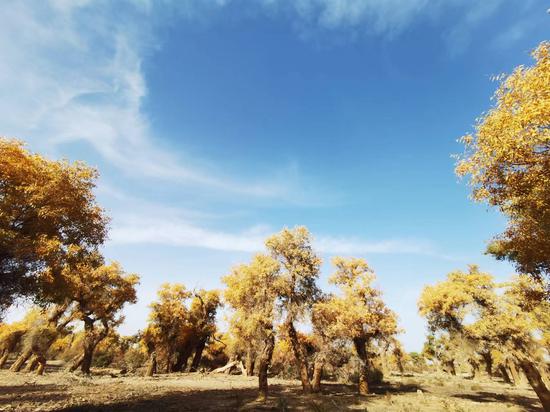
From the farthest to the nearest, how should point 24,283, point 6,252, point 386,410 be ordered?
point 386,410
point 24,283
point 6,252

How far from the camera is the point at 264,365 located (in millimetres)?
18812

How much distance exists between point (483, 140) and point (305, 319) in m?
16.2

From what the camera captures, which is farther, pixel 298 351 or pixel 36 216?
pixel 298 351

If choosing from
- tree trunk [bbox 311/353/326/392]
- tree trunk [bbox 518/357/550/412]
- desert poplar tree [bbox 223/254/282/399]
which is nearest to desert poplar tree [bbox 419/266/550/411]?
tree trunk [bbox 518/357/550/412]

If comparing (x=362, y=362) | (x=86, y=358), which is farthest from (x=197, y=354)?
(x=362, y=362)

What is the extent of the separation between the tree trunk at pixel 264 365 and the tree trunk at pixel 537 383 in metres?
16.6

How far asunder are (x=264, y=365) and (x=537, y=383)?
17267mm

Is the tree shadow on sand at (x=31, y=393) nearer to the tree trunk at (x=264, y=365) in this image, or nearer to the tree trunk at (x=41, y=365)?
the tree trunk at (x=41, y=365)

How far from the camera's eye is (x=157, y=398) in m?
17.9

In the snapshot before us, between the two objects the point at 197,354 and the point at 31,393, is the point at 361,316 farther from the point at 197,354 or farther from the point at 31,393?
the point at 197,354

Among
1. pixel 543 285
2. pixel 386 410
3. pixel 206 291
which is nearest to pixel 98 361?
pixel 206 291

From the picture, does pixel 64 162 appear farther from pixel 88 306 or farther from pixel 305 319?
pixel 88 306

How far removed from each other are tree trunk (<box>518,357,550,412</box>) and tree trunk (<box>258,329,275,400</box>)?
16550 mm

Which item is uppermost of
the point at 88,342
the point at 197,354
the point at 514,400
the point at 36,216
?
the point at 36,216
